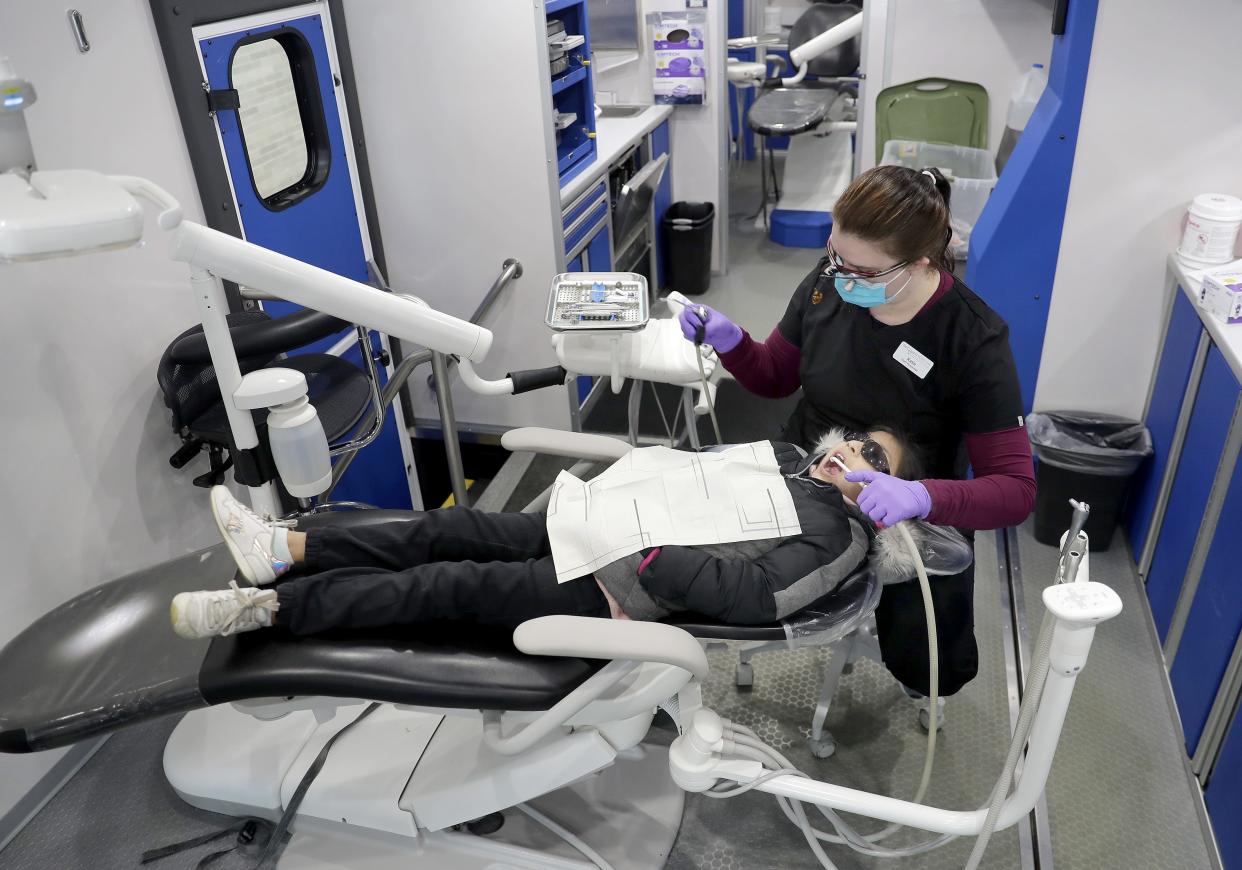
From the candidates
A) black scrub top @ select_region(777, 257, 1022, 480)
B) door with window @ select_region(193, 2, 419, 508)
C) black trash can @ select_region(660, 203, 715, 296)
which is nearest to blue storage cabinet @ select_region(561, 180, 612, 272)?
door with window @ select_region(193, 2, 419, 508)

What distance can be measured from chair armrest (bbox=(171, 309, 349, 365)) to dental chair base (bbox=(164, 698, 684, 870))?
2.61ft

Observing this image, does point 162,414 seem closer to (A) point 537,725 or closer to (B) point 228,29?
(B) point 228,29

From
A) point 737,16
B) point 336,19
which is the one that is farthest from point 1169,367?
point 737,16

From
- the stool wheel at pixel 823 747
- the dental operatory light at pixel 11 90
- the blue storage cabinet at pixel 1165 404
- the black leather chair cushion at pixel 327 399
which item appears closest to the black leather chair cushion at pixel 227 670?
the black leather chair cushion at pixel 327 399

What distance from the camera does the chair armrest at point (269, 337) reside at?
1968 mm

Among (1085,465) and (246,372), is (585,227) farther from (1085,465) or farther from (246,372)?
(1085,465)

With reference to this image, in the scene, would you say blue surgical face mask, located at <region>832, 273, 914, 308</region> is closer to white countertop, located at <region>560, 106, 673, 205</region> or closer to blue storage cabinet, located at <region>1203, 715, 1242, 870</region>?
blue storage cabinet, located at <region>1203, 715, 1242, 870</region>

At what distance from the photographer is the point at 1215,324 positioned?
7.27 feet

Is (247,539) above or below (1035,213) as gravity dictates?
below

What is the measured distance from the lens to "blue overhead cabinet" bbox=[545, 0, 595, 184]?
10.7 feet

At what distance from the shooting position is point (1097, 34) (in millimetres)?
2430

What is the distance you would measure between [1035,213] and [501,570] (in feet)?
6.33

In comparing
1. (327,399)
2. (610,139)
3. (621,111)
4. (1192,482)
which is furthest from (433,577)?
(621,111)

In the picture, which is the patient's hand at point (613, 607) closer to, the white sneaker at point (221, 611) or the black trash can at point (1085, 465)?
the white sneaker at point (221, 611)
